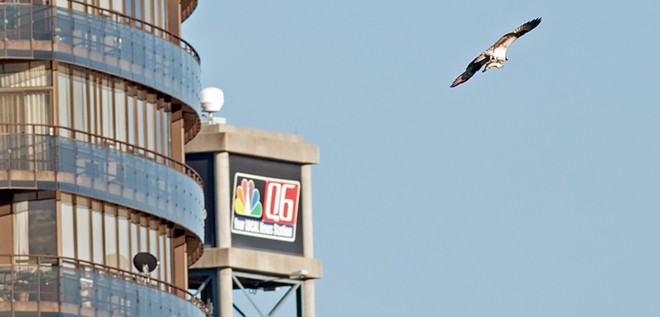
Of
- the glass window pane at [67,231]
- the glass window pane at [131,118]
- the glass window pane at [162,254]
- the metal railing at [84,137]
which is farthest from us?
the glass window pane at [162,254]

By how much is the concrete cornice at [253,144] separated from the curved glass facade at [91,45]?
33.0 meters

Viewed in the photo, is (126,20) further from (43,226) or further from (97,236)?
(43,226)

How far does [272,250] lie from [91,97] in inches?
1525

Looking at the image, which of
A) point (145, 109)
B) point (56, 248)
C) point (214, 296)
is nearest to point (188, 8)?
point (145, 109)

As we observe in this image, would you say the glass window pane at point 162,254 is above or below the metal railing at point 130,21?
below

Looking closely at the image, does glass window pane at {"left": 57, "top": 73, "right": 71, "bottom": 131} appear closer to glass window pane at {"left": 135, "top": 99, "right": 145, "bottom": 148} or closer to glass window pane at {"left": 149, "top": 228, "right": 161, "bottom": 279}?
glass window pane at {"left": 135, "top": 99, "right": 145, "bottom": 148}

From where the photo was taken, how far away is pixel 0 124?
250 ft

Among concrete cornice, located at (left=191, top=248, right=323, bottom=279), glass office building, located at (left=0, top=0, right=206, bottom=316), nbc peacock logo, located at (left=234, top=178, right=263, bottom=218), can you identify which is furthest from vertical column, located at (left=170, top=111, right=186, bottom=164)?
nbc peacock logo, located at (left=234, top=178, right=263, bottom=218)

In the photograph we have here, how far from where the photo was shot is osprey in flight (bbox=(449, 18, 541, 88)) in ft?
226

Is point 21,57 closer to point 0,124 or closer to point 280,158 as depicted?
point 0,124

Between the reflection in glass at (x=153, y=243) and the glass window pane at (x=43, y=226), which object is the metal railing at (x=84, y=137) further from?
the reflection in glass at (x=153, y=243)

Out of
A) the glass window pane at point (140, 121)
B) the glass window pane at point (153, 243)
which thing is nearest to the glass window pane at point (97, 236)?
the glass window pane at point (153, 243)

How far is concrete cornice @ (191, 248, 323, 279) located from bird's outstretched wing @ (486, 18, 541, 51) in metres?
43.9

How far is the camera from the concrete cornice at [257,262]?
114m
